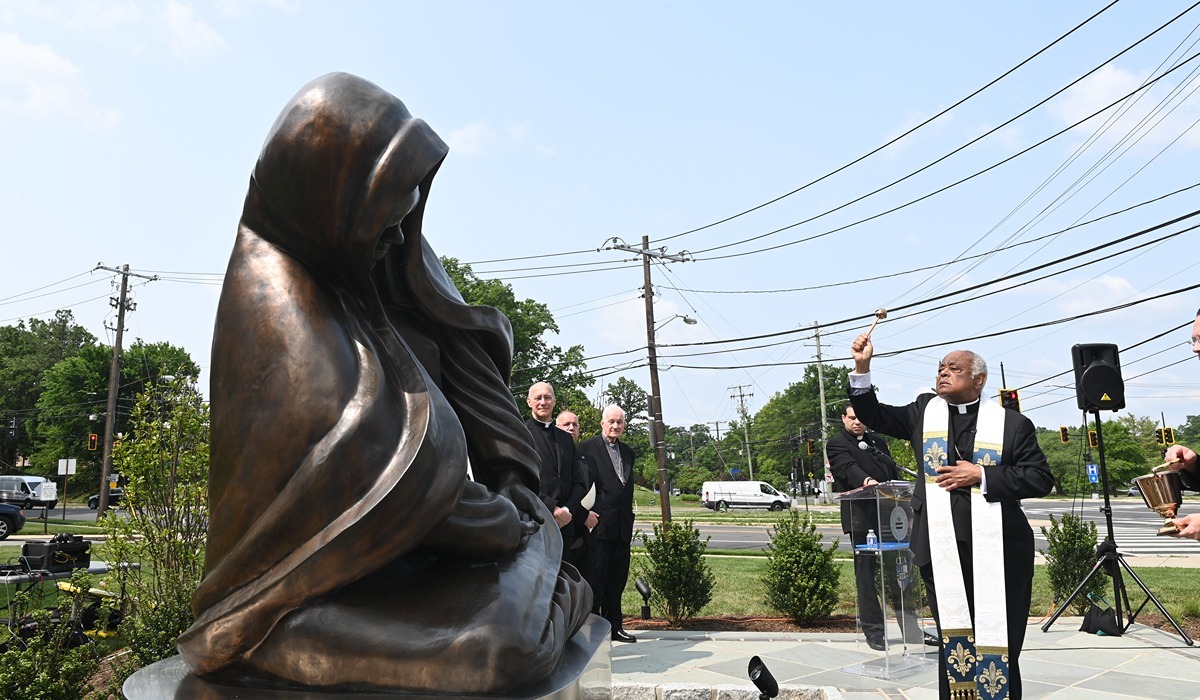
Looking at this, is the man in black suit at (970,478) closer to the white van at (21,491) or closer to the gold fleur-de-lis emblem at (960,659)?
the gold fleur-de-lis emblem at (960,659)

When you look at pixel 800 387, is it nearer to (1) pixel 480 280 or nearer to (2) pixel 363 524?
(1) pixel 480 280

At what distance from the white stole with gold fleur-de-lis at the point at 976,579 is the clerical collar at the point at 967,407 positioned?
4 centimetres

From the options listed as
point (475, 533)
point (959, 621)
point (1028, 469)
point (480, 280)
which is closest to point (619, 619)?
point (959, 621)

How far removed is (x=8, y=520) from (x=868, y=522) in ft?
70.1

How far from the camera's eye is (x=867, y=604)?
22.3 feet

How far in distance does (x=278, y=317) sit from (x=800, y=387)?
7762 cm

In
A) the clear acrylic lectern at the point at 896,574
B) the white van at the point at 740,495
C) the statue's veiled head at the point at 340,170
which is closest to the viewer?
the statue's veiled head at the point at 340,170

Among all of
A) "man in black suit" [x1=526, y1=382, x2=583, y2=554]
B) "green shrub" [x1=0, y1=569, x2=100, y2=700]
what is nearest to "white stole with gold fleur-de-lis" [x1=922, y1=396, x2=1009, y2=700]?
"man in black suit" [x1=526, y1=382, x2=583, y2=554]

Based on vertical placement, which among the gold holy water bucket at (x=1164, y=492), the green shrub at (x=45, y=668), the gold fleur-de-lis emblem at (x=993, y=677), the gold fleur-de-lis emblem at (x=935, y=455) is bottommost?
the gold fleur-de-lis emblem at (x=993, y=677)

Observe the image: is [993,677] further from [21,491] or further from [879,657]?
[21,491]

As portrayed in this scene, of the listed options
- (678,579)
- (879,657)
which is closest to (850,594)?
(678,579)

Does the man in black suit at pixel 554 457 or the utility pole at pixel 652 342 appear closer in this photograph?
the man in black suit at pixel 554 457

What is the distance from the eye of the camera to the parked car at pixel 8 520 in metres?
20.1

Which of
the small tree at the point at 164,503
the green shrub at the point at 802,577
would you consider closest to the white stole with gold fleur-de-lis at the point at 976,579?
the green shrub at the point at 802,577
